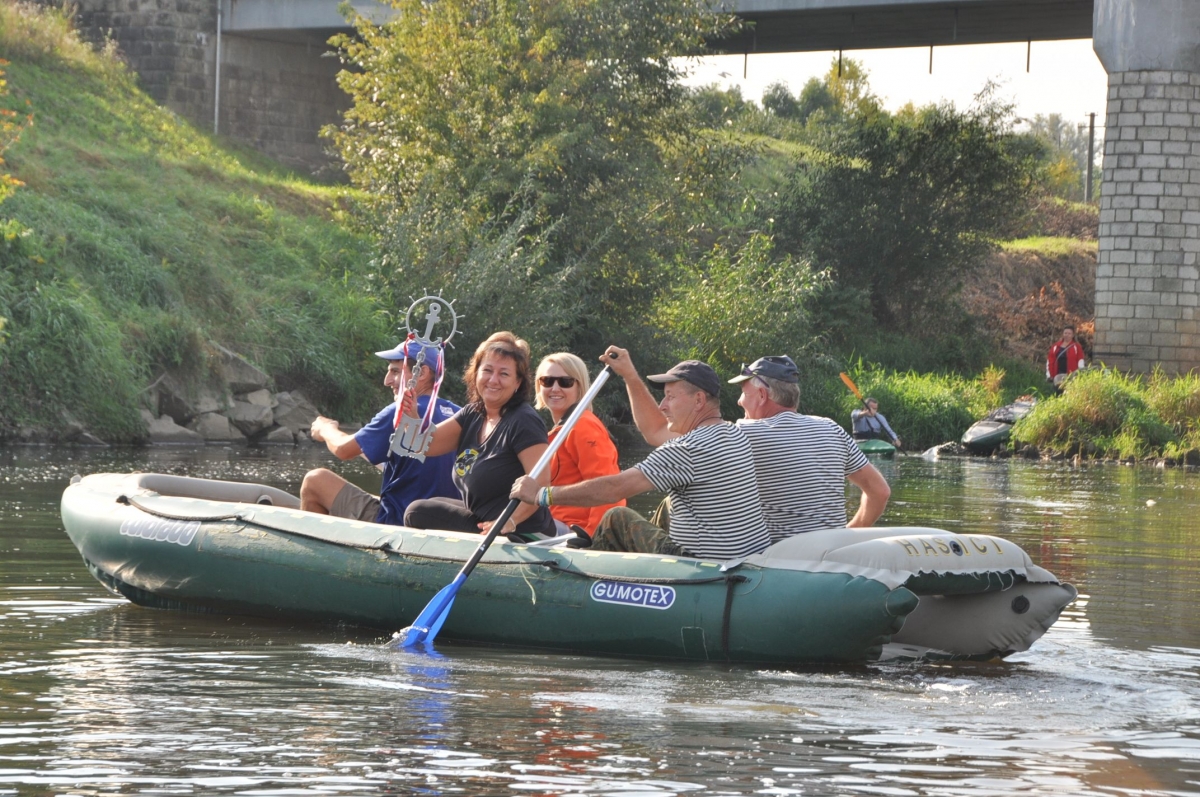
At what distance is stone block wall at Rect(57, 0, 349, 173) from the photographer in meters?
30.2

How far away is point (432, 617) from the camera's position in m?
6.73

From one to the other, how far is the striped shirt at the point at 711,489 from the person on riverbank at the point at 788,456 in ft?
0.61

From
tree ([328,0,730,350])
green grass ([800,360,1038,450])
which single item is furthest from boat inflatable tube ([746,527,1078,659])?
green grass ([800,360,1038,450])

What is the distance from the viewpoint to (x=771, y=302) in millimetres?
23719

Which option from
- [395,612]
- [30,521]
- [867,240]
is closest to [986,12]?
[867,240]

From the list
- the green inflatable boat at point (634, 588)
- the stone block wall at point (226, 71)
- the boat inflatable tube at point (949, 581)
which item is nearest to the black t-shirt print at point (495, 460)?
the green inflatable boat at point (634, 588)

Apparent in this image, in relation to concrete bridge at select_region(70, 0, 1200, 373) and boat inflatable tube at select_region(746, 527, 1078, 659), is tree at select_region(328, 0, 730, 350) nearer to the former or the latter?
concrete bridge at select_region(70, 0, 1200, 373)

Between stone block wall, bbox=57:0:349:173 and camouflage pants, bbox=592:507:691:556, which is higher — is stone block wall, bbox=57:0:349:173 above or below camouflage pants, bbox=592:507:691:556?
above

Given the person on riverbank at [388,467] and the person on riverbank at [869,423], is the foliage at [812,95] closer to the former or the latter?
the person on riverbank at [869,423]

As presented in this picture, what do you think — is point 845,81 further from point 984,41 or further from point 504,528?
point 504,528

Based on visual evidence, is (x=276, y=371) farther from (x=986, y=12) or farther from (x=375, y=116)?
(x=986, y=12)

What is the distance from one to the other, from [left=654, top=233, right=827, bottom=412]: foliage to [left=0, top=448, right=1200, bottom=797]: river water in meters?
15.2

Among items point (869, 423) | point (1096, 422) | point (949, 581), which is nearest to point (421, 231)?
point (869, 423)

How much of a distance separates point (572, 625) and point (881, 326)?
25604 millimetres
